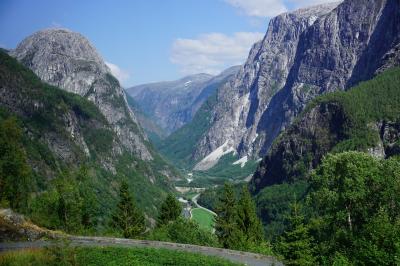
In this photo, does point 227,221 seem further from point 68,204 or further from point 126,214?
point 68,204

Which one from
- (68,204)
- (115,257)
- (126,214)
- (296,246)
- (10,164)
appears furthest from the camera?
(126,214)

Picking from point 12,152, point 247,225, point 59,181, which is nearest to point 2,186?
point 12,152

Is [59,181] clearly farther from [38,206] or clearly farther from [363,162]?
[363,162]

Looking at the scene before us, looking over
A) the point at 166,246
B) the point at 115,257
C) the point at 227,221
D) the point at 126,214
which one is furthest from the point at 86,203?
the point at 115,257

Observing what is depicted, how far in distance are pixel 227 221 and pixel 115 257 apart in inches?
2461

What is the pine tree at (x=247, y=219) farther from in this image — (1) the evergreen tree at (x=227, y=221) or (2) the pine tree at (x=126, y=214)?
(2) the pine tree at (x=126, y=214)

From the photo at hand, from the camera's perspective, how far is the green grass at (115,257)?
39.8 meters

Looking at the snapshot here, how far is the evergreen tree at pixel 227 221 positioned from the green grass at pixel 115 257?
49.9m

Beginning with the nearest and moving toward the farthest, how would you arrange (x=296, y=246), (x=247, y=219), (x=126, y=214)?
(x=296, y=246) → (x=126, y=214) → (x=247, y=219)

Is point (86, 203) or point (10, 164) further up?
point (10, 164)

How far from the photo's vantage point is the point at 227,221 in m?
105

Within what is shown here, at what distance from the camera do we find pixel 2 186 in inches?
3430

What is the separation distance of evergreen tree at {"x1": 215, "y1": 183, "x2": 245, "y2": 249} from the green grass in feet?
164

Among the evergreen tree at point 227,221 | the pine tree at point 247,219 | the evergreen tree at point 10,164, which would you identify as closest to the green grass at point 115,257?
the evergreen tree at point 10,164
